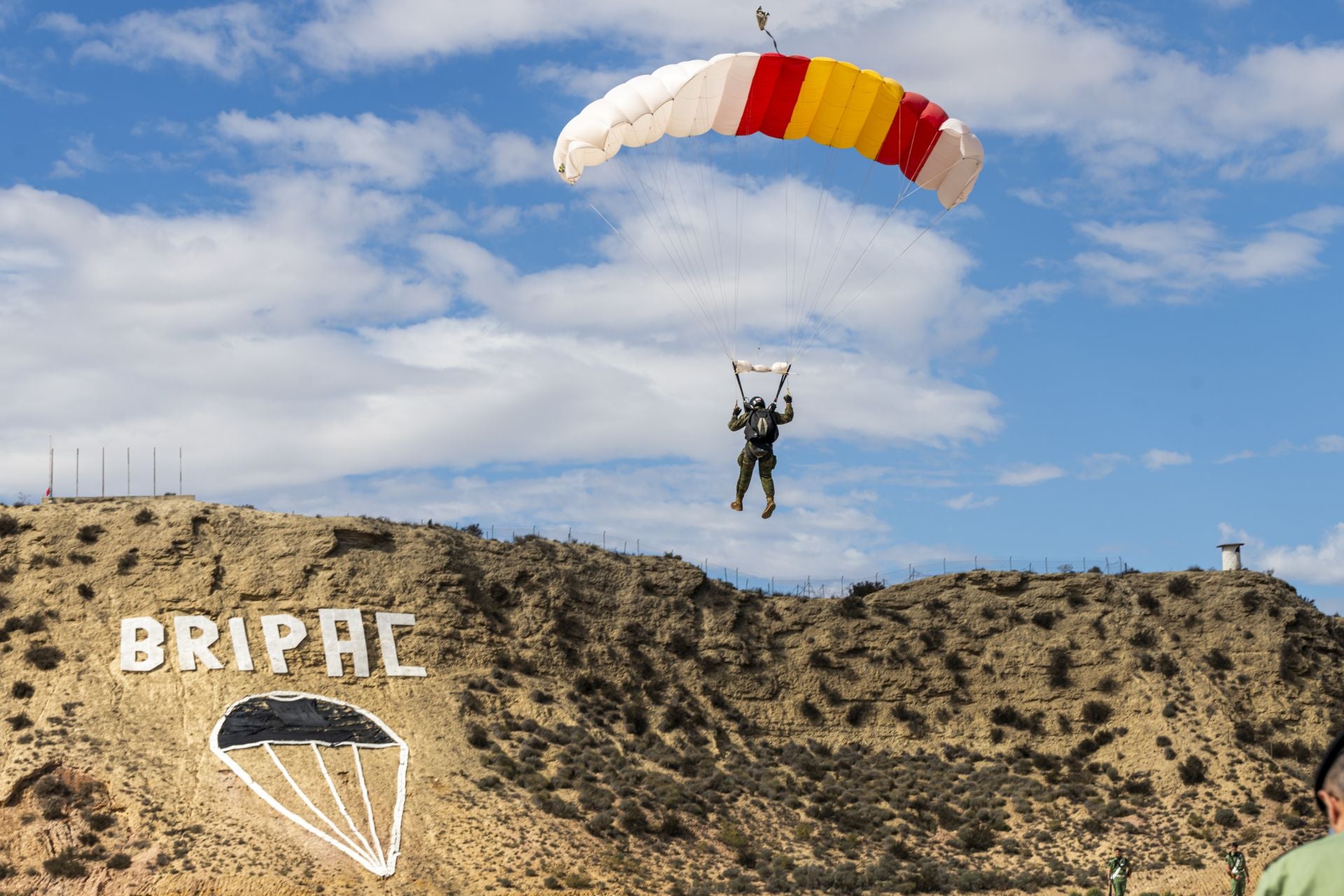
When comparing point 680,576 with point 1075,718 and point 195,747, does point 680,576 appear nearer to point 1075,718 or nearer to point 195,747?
point 1075,718

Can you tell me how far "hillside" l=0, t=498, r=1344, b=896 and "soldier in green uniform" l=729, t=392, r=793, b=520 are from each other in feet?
37.0

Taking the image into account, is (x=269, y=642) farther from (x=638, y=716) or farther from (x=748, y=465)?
(x=748, y=465)

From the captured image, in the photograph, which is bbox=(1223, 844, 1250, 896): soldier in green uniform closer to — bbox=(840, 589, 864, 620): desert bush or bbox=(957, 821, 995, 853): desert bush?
bbox=(957, 821, 995, 853): desert bush

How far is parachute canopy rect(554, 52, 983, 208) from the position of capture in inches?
1095

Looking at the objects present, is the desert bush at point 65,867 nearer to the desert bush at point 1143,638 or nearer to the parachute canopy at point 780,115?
the parachute canopy at point 780,115

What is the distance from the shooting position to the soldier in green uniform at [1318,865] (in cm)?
341

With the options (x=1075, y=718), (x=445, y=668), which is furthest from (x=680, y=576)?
(x=1075, y=718)

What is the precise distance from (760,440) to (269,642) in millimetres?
18586

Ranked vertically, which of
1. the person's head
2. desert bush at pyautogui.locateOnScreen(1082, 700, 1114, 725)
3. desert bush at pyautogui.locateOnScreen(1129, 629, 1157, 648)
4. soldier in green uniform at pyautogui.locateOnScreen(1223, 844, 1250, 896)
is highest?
the person's head

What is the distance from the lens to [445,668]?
39875 mm

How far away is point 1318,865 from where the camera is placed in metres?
3.45

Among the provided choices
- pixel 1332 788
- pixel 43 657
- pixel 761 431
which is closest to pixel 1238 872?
pixel 761 431

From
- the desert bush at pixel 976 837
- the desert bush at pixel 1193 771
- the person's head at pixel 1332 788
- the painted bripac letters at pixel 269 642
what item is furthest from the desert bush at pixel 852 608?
the person's head at pixel 1332 788

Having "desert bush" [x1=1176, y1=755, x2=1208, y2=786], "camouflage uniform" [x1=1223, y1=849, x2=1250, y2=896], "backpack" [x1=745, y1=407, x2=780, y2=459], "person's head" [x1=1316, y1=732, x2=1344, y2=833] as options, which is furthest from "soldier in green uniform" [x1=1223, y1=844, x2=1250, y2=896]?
"person's head" [x1=1316, y1=732, x2=1344, y2=833]
